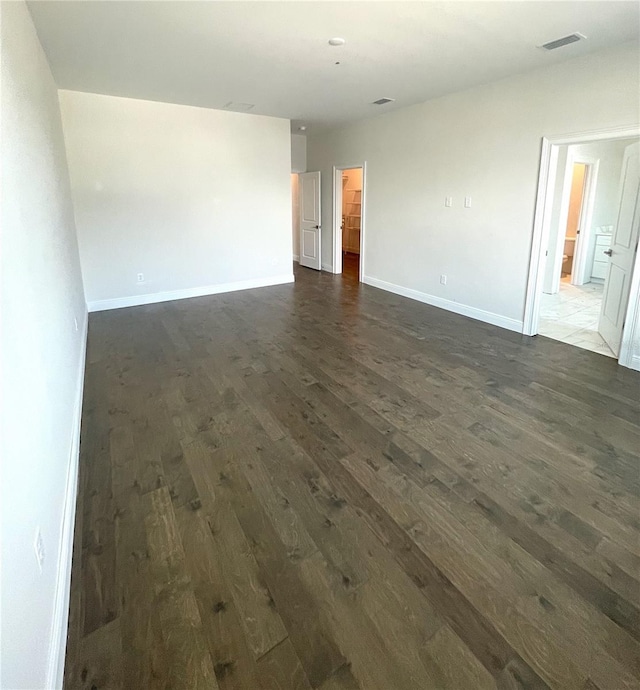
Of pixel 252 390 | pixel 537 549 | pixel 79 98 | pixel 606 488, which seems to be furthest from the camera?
pixel 79 98

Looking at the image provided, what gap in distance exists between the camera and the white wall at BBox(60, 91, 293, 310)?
520cm

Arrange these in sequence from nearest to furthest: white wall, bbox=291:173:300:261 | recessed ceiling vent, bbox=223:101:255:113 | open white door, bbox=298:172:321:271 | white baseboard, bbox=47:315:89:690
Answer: white baseboard, bbox=47:315:89:690, recessed ceiling vent, bbox=223:101:255:113, open white door, bbox=298:172:321:271, white wall, bbox=291:173:300:261

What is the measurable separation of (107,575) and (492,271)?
478 centimetres

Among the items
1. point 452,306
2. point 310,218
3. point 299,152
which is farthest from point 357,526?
point 299,152

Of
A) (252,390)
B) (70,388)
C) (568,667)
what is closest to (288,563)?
(568,667)

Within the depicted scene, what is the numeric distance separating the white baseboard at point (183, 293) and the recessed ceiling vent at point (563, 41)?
15.4 feet

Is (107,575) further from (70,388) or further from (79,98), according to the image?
(79,98)

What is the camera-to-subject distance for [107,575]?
5.67ft

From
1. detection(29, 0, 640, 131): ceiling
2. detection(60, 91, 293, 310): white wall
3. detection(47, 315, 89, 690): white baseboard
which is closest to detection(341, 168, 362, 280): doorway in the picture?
detection(60, 91, 293, 310): white wall

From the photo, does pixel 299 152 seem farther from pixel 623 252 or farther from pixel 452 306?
pixel 623 252

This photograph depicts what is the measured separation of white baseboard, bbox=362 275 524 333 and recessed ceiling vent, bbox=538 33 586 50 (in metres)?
2.62

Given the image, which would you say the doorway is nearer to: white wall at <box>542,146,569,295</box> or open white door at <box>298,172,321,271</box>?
open white door at <box>298,172,321,271</box>

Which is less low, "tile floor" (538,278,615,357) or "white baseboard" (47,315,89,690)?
"tile floor" (538,278,615,357)

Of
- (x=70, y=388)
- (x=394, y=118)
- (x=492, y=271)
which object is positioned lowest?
(x=70, y=388)
